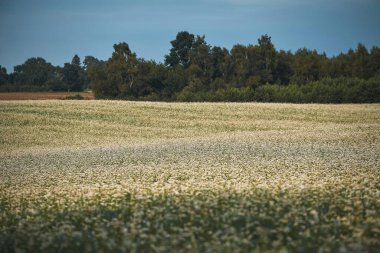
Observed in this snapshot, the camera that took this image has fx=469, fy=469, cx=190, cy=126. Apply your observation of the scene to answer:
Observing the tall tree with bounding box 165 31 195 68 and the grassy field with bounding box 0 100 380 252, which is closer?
the grassy field with bounding box 0 100 380 252

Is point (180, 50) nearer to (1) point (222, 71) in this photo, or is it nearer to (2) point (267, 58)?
(1) point (222, 71)

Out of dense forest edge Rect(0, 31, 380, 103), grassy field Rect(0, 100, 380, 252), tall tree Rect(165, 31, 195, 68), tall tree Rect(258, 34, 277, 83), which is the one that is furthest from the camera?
tall tree Rect(165, 31, 195, 68)

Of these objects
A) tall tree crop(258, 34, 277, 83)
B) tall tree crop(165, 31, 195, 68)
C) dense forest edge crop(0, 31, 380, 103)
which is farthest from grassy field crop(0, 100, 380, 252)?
tall tree crop(165, 31, 195, 68)

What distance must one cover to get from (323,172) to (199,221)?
902 centimetres

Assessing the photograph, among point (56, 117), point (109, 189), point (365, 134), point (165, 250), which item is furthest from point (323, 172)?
point (56, 117)

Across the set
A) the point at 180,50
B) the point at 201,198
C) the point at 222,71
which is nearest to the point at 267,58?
the point at 222,71

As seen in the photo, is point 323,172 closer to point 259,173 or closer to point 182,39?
point 259,173

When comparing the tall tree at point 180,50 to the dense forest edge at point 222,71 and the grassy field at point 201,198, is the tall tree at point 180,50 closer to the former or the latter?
the dense forest edge at point 222,71

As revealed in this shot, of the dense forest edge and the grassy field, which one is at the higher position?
the dense forest edge

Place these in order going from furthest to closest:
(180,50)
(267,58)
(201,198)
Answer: (180,50) → (267,58) → (201,198)

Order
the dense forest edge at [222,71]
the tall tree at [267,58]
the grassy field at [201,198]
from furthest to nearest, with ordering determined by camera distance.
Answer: the tall tree at [267,58], the dense forest edge at [222,71], the grassy field at [201,198]

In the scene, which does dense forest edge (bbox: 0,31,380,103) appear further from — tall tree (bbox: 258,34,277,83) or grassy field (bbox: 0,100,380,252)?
grassy field (bbox: 0,100,380,252)

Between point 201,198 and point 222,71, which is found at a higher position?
point 222,71

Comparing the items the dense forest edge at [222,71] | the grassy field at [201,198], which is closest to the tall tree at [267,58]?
the dense forest edge at [222,71]
